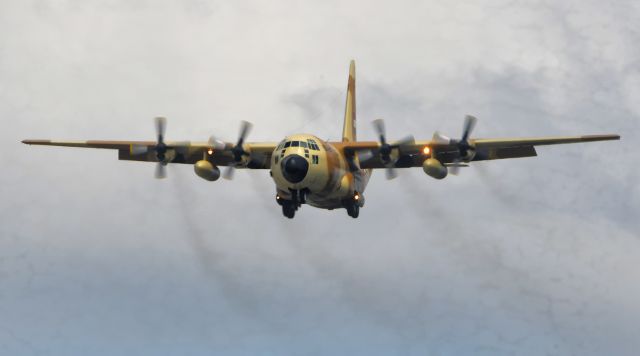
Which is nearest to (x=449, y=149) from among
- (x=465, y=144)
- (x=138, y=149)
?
(x=465, y=144)

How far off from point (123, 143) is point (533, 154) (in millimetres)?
23475

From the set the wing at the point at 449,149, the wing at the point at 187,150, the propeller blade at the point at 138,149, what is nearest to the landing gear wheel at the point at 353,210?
the wing at the point at 449,149

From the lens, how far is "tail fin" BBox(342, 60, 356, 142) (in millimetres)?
61722

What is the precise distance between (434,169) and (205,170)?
1248 centimetres

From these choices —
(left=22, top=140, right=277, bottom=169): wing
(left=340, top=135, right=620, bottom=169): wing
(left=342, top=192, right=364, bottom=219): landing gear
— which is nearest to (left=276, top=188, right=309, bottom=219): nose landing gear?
(left=342, top=192, right=364, bottom=219): landing gear

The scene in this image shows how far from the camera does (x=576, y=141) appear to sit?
51250mm

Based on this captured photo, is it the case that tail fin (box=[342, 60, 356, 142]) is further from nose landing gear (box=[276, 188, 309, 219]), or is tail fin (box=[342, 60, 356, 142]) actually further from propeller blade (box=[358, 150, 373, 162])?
nose landing gear (box=[276, 188, 309, 219])

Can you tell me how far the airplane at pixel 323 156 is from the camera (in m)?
49.0

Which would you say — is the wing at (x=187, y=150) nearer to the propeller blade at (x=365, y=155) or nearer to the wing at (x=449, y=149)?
the wing at (x=449, y=149)

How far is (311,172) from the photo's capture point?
159 ft

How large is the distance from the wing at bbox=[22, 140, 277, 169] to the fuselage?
3944mm

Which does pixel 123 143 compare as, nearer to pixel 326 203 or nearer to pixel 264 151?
pixel 264 151

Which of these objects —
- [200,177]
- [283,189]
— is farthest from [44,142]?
[283,189]

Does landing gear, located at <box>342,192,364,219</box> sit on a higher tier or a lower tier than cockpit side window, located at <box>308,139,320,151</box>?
lower
